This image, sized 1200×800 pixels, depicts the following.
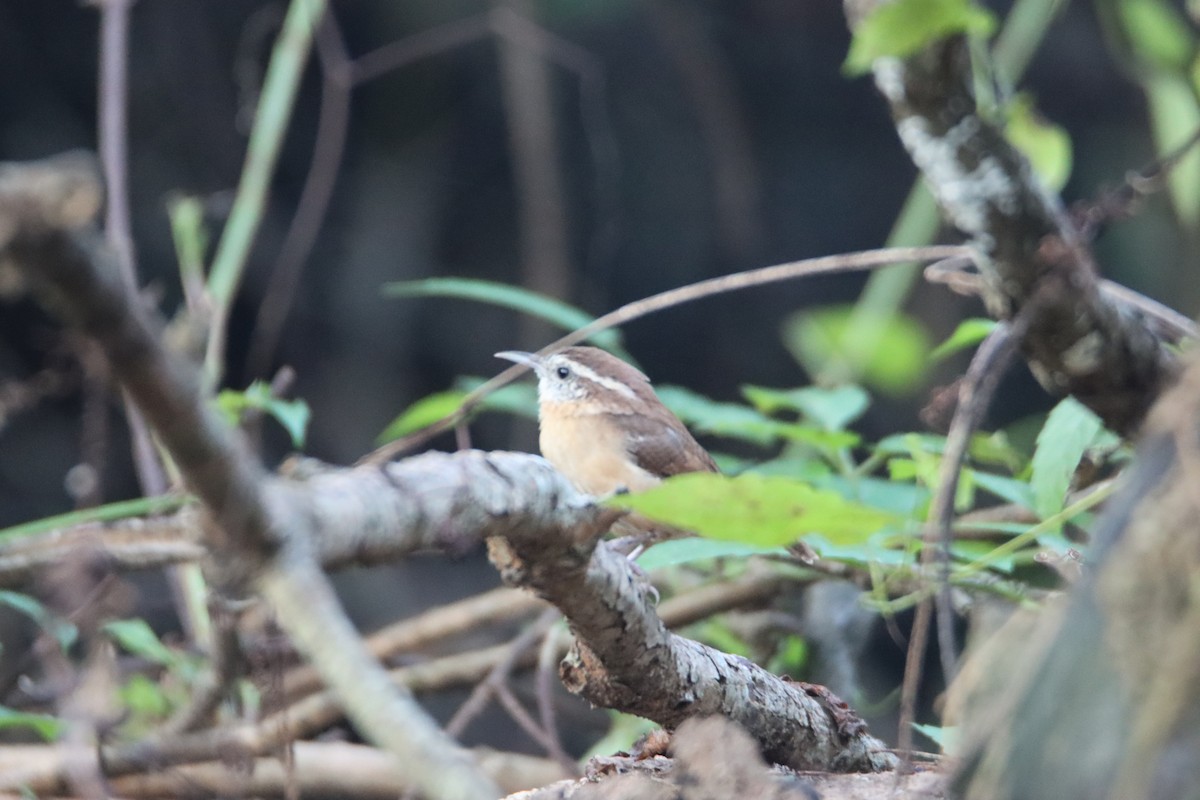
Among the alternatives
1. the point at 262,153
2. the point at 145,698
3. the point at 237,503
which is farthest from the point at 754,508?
the point at 262,153

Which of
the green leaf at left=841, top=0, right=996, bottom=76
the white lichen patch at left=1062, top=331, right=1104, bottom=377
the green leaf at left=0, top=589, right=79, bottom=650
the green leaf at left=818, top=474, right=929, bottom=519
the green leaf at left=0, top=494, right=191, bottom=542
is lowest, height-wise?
the white lichen patch at left=1062, top=331, right=1104, bottom=377

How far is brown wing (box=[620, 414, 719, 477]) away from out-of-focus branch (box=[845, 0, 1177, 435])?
2.13 metres

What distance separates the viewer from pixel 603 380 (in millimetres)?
4039

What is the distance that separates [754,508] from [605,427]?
2.61m

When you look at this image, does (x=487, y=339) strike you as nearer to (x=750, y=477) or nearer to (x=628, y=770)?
(x=628, y=770)

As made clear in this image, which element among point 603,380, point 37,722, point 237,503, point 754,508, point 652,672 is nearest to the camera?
point 237,503

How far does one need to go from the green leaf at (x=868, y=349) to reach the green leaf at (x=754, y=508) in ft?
5.93

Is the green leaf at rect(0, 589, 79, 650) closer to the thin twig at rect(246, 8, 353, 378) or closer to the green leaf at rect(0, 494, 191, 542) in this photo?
the green leaf at rect(0, 494, 191, 542)

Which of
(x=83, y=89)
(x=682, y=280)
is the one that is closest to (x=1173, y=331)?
(x=682, y=280)

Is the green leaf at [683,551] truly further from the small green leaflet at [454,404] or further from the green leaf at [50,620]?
the green leaf at [50,620]

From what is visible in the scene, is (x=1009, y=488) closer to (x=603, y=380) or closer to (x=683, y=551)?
(x=683, y=551)

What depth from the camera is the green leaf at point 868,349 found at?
308 cm

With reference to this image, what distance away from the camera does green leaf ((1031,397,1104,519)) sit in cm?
234

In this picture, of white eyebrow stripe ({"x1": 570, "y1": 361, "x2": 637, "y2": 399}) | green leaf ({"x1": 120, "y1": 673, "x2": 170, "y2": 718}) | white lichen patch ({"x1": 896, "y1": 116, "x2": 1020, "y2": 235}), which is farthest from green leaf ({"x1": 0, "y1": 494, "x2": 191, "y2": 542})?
white lichen patch ({"x1": 896, "y1": 116, "x2": 1020, "y2": 235})
